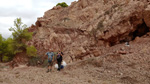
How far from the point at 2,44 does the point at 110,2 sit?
17.5m

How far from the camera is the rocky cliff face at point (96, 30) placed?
36.4ft

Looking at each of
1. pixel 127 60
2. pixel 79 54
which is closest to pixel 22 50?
pixel 79 54

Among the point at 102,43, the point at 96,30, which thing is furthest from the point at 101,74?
the point at 96,30

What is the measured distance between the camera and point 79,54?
1146cm

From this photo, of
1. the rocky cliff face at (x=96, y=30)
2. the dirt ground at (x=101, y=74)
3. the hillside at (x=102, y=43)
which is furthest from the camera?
the rocky cliff face at (x=96, y=30)

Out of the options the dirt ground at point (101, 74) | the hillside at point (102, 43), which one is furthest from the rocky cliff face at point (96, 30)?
the dirt ground at point (101, 74)

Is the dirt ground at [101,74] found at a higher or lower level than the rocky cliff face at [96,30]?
lower

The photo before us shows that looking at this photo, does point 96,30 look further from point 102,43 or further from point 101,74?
point 101,74

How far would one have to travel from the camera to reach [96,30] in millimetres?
13078

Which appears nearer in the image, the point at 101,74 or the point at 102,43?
the point at 101,74

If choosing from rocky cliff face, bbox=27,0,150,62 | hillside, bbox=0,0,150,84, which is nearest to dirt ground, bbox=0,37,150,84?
hillside, bbox=0,0,150,84

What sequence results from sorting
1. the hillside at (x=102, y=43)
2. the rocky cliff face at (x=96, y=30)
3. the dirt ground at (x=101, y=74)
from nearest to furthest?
the dirt ground at (x=101, y=74)
the hillside at (x=102, y=43)
the rocky cliff face at (x=96, y=30)

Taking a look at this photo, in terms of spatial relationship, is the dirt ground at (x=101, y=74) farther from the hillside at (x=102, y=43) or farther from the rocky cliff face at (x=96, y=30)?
the rocky cliff face at (x=96, y=30)

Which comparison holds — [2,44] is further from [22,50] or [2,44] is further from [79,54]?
[79,54]
